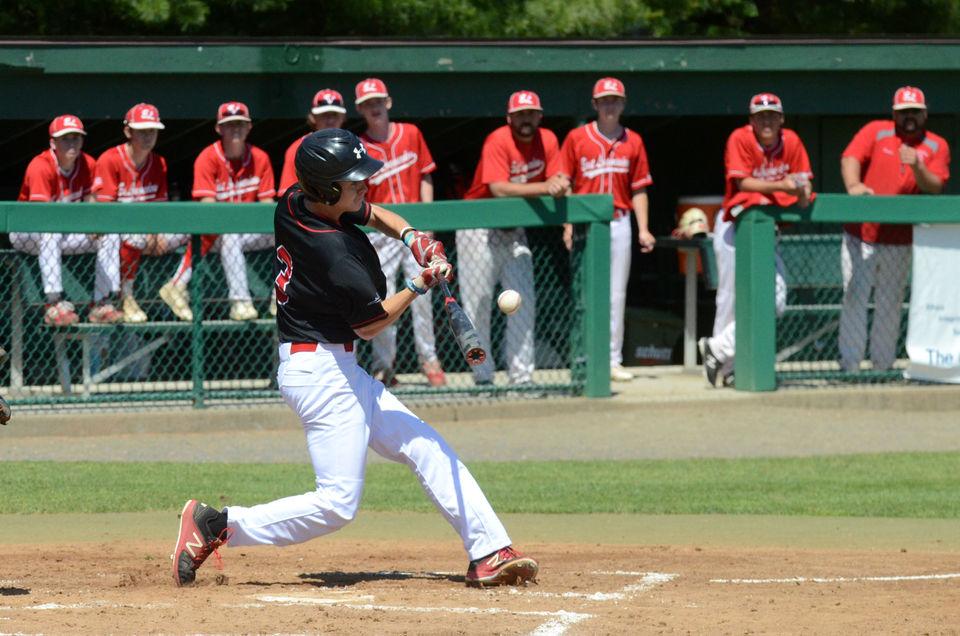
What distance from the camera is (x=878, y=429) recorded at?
418 inches

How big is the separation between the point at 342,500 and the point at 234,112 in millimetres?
5369

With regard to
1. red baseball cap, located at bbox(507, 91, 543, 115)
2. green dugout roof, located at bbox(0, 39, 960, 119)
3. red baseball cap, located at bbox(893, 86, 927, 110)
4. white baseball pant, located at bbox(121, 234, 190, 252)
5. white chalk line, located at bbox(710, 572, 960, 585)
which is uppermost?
green dugout roof, located at bbox(0, 39, 960, 119)

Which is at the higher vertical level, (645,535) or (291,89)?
(291,89)

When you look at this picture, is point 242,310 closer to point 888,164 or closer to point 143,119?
point 143,119

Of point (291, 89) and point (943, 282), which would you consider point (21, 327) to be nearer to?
point (291, 89)

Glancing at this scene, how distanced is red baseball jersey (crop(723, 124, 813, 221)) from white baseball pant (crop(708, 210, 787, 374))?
0.32 metres

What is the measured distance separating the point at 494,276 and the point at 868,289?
108 inches

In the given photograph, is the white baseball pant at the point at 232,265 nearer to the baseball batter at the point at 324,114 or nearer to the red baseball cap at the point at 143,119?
the baseball batter at the point at 324,114

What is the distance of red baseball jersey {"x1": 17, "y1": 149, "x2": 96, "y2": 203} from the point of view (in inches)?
412

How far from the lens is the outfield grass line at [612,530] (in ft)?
23.5

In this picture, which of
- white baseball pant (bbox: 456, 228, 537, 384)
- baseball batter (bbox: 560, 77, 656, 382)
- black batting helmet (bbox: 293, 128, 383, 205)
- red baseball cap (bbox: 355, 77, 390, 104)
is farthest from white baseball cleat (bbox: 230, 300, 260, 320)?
black batting helmet (bbox: 293, 128, 383, 205)

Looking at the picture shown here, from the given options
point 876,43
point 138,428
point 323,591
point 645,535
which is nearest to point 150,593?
point 323,591

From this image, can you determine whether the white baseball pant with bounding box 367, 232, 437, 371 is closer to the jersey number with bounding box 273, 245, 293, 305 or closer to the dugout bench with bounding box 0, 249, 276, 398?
the dugout bench with bounding box 0, 249, 276, 398

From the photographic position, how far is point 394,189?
10758 millimetres
